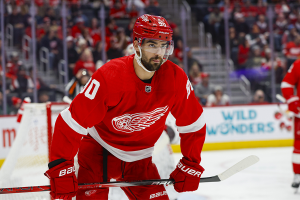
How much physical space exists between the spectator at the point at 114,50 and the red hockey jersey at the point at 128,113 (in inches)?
168

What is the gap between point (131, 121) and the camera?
5.92 ft

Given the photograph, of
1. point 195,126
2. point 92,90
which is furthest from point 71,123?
point 195,126

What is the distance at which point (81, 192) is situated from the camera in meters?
1.83

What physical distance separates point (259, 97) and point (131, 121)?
505cm

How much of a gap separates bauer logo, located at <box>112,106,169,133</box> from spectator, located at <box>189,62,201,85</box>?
15.3 ft

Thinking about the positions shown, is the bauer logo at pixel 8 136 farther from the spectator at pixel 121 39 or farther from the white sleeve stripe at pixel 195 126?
the white sleeve stripe at pixel 195 126

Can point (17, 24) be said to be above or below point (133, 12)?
below

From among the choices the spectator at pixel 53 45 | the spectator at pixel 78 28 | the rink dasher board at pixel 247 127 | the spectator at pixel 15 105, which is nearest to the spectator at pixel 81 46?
the spectator at pixel 78 28

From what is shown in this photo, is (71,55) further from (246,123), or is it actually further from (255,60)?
(255,60)

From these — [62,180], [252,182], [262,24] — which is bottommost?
[252,182]

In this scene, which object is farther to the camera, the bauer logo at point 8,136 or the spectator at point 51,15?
the spectator at point 51,15

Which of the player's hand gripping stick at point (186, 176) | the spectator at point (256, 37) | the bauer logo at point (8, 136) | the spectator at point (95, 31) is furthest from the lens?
the spectator at point (256, 37)

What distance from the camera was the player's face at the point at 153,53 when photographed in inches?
67.4

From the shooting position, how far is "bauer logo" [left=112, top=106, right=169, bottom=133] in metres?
1.79
